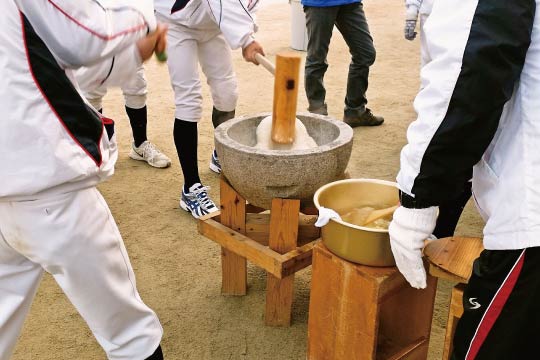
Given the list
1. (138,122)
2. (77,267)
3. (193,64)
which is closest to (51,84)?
(77,267)

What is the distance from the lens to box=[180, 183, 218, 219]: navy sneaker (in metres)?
3.08

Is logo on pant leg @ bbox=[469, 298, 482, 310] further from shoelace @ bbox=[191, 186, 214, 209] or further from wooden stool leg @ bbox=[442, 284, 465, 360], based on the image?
shoelace @ bbox=[191, 186, 214, 209]

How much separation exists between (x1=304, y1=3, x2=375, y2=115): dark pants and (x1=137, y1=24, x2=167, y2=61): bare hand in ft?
9.37

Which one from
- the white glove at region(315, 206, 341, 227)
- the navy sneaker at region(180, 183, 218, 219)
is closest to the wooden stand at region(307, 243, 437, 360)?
the white glove at region(315, 206, 341, 227)

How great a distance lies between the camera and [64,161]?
1317mm

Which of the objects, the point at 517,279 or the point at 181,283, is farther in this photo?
the point at 181,283

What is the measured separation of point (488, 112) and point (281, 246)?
47.0 inches

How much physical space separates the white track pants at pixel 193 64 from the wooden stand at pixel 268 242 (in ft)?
2.49

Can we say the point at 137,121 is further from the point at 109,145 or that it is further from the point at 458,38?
the point at 458,38

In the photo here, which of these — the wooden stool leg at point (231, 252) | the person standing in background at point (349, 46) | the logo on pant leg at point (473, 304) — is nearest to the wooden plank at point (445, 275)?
the logo on pant leg at point (473, 304)

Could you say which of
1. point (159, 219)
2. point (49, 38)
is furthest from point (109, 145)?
point (159, 219)

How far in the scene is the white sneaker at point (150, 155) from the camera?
12.7 feet

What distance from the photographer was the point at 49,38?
4.18 ft

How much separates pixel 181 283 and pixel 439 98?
1.76 meters
